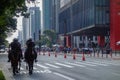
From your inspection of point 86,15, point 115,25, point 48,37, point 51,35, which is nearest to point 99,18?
point 115,25

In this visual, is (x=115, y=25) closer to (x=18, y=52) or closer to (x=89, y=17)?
(x=89, y=17)

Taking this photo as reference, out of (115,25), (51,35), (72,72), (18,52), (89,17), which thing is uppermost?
(89,17)

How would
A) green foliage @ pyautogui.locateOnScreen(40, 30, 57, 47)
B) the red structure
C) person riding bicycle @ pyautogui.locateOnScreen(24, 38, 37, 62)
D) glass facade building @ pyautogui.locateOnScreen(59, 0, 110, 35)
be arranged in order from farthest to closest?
green foliage @ pyautogui.locateOnScreen(40, 30, 57, 47)
glass facade building @ pyautogui.locateOnScreen(59, 0, 110, 35)
the red structure
person riding bicycle @ pyautogui.locateOnScreen(24, 38, 37, 62)

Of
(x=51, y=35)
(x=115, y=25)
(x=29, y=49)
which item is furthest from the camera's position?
(x=51, y=35)

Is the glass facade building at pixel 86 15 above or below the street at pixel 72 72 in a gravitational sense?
above

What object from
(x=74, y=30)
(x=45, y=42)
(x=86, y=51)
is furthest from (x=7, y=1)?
(x=45, y=42)

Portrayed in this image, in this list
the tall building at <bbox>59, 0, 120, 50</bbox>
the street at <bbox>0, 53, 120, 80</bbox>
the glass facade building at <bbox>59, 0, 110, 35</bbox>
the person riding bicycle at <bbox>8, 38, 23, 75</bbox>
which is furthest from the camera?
the glass facade building at <bbox>59, 0, 110, 35</bbox>

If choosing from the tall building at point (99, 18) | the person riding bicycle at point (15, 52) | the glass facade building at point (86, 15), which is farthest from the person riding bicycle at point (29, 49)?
the glass facade building at point (86, 15)

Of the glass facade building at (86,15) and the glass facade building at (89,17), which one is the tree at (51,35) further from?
the glass facade building at (89,17)

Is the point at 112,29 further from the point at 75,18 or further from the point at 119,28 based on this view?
the point at 75,18

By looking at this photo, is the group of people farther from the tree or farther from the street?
the tree

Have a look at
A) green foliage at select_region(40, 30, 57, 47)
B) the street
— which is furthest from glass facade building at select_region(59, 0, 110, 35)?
the street

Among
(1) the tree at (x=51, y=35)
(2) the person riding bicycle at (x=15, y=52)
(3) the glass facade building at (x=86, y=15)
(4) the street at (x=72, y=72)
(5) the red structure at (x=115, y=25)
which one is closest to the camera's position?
(4) the street at (x=72, y=72)

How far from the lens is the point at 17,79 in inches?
840
